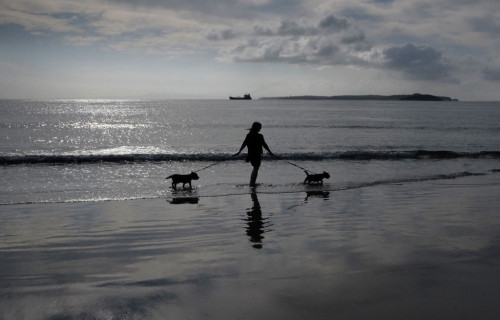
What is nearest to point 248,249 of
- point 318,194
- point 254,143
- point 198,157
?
point 318,194

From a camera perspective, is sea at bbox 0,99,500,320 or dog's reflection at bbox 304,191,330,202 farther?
dog's reflection at bbox 304,191,330,202

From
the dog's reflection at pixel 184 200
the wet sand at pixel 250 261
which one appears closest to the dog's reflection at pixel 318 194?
the wet sand at pixel 250 261

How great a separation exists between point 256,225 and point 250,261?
7.39 feet

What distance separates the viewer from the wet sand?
4160 mm

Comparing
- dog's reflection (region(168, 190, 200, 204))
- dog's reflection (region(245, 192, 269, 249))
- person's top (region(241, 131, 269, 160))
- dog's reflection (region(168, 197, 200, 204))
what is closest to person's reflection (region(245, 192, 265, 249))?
dog's reflection (region(245, 192, 269, 249))

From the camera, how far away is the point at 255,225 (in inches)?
308

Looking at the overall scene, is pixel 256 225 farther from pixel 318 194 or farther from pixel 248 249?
pixel 318 194

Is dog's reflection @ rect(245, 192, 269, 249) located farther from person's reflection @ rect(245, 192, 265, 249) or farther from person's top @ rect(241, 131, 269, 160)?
person's top @ rect(241, 131, 269, 160)

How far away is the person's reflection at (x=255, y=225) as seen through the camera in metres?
6.66

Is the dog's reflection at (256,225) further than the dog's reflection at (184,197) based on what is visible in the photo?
No

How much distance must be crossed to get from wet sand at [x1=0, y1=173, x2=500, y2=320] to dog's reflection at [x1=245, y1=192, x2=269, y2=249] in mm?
37

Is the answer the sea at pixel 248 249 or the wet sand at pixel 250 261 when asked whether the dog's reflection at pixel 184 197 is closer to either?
the sea at pixel 248 249

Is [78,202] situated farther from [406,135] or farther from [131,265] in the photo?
[406,135]

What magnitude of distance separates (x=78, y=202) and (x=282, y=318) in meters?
7.95
